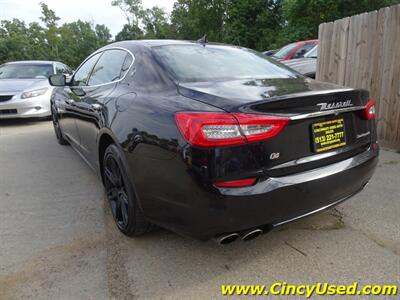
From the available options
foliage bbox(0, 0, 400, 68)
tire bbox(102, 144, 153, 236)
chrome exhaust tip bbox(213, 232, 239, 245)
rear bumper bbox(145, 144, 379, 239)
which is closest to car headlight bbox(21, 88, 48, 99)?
tire bbox(102, 144, 153, 236)

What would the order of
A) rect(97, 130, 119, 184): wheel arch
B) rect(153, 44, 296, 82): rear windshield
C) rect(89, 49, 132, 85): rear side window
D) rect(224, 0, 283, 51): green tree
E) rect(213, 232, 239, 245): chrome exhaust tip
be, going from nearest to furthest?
rect(213, 232, 239, 245): chrome exhaust tip
rect(153, 44, 296, 82): rear windshield
rect(97, 130, 119, 184): wheel arch
rect(89, 49, 132, 85): rear side window
rect(224, 0, 283, 51): green tree

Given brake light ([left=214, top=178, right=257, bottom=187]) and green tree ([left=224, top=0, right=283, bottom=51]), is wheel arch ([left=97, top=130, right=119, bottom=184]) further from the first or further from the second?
green tree ([left=224, top=0, right=283, bottom=51])

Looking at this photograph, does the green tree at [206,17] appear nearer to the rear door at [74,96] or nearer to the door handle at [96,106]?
the rear door at [74,96]

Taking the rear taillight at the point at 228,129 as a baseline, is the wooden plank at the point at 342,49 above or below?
above

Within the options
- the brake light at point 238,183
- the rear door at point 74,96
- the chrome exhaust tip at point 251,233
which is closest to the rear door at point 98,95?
the rear door at point 74,96

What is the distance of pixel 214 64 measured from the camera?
2.66 meters

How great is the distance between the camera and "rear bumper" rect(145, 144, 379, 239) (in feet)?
5.83

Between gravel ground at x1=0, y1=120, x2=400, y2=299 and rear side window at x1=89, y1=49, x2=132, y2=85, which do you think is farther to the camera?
rear side window at x1=89, y1=49, x2=132, y2=85

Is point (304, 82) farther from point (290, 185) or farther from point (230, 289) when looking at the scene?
point (230, 289)

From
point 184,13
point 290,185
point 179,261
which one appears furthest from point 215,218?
point 184,13

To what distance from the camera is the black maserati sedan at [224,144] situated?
1765mm

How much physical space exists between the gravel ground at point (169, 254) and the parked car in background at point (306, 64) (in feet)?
13.4

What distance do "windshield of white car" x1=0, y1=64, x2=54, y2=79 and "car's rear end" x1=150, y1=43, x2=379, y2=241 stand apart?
7.49m

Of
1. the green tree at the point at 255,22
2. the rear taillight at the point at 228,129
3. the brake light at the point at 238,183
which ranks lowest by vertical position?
the brake light at the point at 238,183
